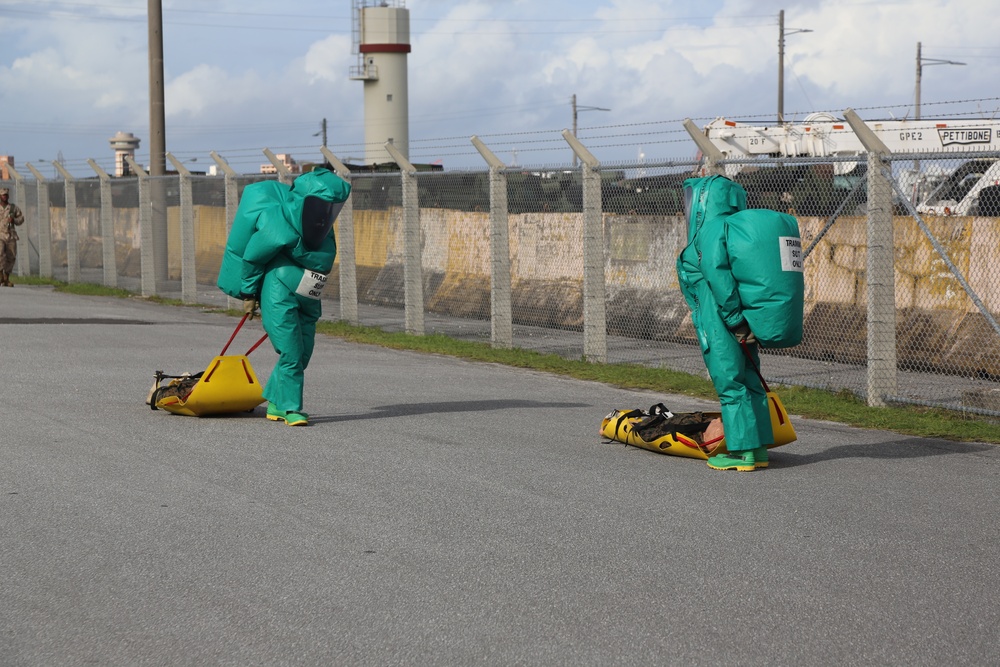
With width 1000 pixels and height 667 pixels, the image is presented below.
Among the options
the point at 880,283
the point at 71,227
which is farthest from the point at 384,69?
the point at 880,283

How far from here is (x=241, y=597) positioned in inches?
189

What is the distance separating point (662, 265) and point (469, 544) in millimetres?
9248

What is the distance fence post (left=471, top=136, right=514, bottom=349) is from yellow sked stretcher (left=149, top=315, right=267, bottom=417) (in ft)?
18.2

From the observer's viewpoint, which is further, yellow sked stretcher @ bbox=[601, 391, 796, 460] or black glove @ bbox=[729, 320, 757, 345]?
yellow sked stretcher @ bbox=[601, 391, 796, 460]

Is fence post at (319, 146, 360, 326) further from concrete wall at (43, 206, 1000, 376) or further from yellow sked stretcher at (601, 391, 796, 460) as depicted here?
yellow sked stretcher at (601, 391, 796, 460)

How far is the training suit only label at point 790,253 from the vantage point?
7152 millimetres

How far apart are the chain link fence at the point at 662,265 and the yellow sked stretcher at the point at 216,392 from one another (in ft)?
14.9

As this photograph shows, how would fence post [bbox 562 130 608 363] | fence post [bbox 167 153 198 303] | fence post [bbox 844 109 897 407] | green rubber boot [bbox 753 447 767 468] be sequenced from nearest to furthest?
green rubber boot [bbox 753 447 767 468] < fence post [bbox 844 109 897 407] < fence post [bbox 562 130 608 363] < fence post [bbox 167 153 198 303]

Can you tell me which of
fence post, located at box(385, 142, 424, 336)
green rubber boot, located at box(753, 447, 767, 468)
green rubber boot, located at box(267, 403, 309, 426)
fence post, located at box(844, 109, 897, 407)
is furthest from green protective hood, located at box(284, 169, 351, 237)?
fence post, located at box(385, 142, 424, 336)

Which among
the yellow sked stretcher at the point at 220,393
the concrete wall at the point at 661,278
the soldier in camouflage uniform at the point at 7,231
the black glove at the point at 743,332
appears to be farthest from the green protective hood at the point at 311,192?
the soldier in camouflage uniform at the point at 7,231

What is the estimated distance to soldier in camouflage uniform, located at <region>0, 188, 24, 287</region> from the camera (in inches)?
898

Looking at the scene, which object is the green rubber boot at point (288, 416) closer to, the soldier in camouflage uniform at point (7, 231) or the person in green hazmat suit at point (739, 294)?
the person in green hazmat suit at point (739, 294)

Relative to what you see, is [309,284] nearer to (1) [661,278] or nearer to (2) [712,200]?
(2) [712,200]

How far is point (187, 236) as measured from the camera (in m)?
20.8
